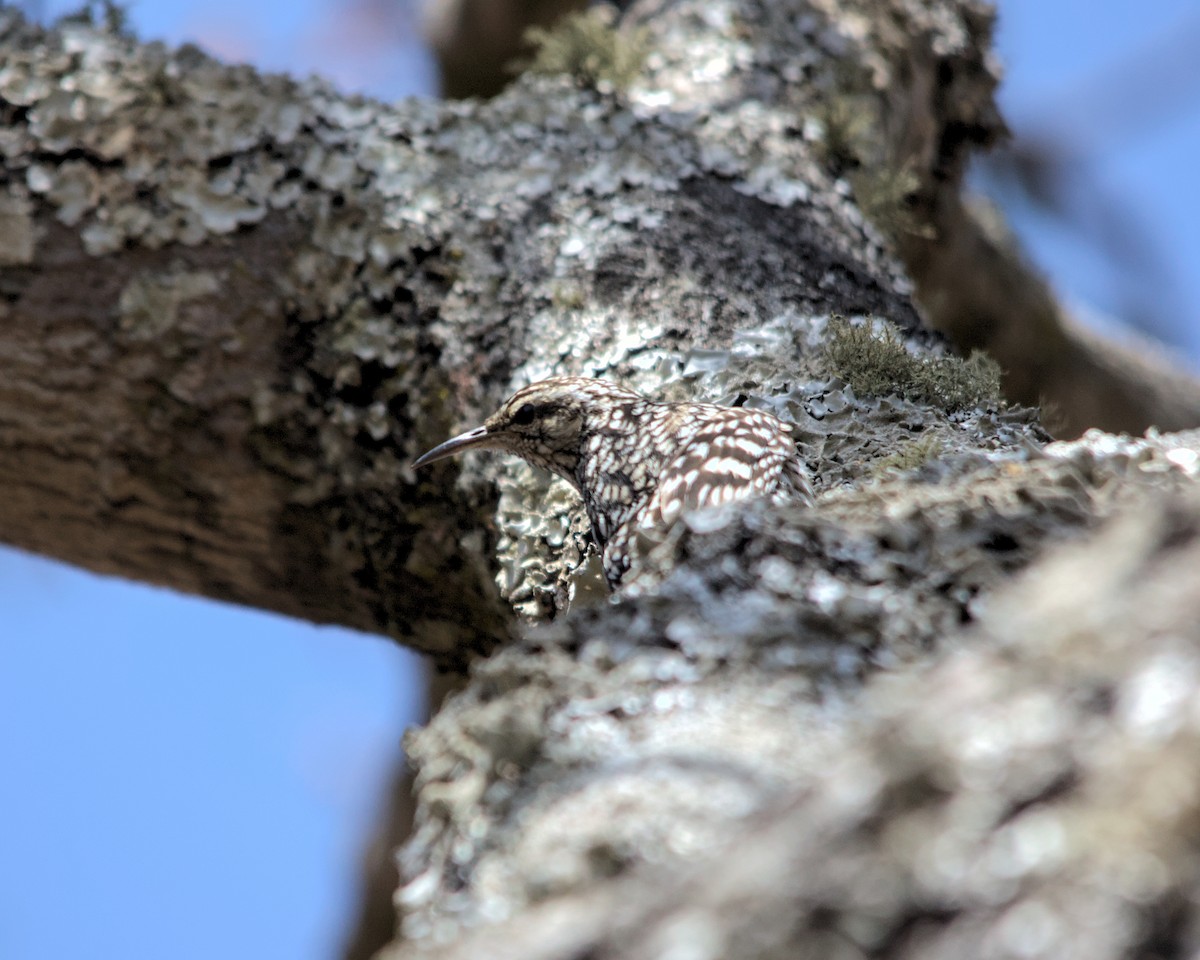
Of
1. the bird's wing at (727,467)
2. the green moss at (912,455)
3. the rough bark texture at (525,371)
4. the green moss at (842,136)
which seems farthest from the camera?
the green moss at (842,136)

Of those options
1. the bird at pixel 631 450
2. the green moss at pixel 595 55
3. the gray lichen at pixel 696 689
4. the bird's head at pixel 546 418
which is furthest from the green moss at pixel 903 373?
the green moss at pixel 595 55

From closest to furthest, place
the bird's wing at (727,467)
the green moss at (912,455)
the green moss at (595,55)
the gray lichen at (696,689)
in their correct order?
the gray lichen at (696,689) < the green moss at (912,455) < the bird's wing at (727,467) < the green moss at (595,55)

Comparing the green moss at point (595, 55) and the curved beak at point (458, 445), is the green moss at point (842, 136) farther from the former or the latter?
the curved beak at point (458, 445)

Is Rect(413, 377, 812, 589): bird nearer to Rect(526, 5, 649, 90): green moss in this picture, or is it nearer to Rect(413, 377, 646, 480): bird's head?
Rect(413, 377, 646, 480): bird's head

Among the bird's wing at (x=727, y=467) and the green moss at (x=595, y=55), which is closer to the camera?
the bird's wing at (x=727, y=467)

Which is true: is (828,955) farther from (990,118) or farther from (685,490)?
(990,118)

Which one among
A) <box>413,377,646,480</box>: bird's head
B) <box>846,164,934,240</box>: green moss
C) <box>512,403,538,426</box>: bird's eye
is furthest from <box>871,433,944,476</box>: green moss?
<box>846,164,934,240</box>: green moss
